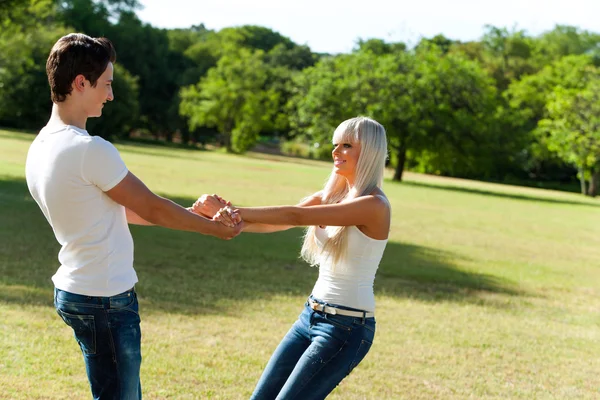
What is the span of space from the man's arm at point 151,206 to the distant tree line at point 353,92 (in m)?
20.9

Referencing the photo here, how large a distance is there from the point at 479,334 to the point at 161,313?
360 cm

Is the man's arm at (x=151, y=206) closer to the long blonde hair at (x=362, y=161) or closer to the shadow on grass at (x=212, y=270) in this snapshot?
the long blonde hair at (x=362, y=161)

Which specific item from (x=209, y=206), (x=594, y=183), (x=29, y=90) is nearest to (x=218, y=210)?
Result: (x=209, y=206)

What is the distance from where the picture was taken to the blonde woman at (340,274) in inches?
160

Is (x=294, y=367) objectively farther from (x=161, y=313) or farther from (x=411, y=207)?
(x=411, y=207)

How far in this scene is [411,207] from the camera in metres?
29.2

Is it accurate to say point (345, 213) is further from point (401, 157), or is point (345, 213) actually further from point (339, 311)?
point (401, 157)

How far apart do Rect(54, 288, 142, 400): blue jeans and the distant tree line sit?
2111 cm

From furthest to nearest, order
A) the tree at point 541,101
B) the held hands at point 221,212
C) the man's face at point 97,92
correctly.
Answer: the tree at point 541,101 → the held hands at point 221,212 → the man's face at point 97,92

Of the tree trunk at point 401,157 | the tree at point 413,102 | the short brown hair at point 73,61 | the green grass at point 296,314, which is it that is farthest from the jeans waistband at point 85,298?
the tree trunk at point 401,157

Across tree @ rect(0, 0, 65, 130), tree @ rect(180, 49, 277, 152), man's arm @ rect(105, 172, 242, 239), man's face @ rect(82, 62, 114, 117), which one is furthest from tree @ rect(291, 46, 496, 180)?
man's face @ rect(82, 62, 114, 117)

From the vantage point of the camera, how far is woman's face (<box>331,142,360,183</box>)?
13.8 feet

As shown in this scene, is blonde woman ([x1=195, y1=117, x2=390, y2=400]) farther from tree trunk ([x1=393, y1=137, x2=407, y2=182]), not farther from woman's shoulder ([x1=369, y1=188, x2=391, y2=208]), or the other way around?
tree trunk ([x1=393, y1=137, x2=407, y2=182])

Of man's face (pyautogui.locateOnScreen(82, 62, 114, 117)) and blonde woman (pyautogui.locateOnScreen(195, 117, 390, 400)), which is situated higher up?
man's face (pyautogui.locateOnScreen(82, 62, 114, 117))
